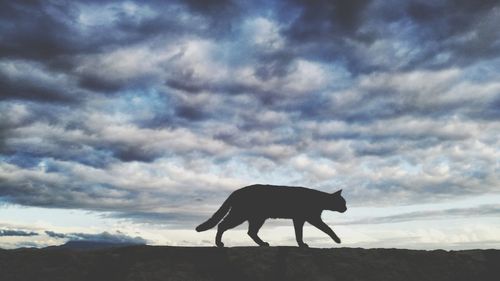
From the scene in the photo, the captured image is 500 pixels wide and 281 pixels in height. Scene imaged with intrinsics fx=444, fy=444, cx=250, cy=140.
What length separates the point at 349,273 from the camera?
6828 millimetres

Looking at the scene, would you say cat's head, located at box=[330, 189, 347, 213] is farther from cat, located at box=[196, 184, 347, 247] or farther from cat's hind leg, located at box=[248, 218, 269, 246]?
cat's hind leg, located at box=[248, 218, 269, 246]

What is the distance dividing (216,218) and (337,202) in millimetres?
3705

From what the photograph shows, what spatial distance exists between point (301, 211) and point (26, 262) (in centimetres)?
636

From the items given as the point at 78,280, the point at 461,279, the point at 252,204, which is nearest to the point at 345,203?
the point at 252,204

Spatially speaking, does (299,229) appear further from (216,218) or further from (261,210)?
(216,218)

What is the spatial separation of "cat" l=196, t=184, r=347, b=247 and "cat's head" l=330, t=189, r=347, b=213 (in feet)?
4.18

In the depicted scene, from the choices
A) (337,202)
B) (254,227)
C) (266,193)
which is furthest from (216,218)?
(337,202)

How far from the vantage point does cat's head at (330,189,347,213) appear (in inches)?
480

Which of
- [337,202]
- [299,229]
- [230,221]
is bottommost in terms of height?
[299,229]

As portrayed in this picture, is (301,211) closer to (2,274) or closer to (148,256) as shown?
(148,256)

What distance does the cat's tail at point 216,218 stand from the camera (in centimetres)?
1045

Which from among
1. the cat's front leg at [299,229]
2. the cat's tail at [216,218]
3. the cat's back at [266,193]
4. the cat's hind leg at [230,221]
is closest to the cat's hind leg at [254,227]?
the cat's hind leg at [230,221]

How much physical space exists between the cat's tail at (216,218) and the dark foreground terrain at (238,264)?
10.6 feet

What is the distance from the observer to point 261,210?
34.1ft
